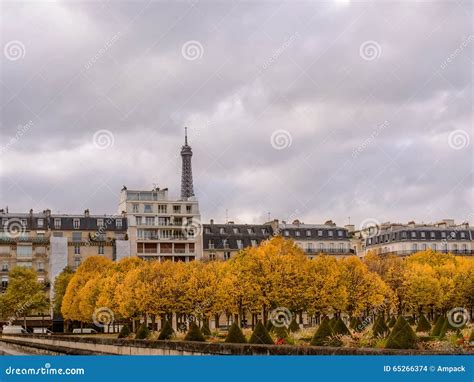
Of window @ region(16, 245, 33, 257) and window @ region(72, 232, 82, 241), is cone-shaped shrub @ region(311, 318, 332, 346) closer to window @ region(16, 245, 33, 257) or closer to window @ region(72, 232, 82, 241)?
window @ region(16, 245, 33, 257)

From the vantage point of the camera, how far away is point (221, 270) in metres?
66.5

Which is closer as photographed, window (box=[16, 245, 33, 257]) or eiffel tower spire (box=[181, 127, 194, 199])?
window (box=[16, 245, 33, 257])

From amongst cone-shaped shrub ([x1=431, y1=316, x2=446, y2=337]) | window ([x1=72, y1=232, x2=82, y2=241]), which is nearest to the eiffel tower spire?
window ([x1=72, y1=232, x2=82, y2=241])

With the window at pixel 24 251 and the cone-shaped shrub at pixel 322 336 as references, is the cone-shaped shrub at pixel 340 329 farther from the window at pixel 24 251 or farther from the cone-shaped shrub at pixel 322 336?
the window at pixel 24 251

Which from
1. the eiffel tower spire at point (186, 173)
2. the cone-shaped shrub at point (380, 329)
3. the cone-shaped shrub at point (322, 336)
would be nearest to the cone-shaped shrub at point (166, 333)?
the cone-shaped shrub at point (322, 336)

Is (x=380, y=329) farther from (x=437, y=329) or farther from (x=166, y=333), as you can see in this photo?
(x=166, y=333)

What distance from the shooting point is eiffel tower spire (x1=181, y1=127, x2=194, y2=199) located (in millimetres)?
151225

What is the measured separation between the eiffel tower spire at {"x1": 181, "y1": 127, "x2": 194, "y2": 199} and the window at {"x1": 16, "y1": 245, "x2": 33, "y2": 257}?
175ft

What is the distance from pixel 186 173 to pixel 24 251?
5910cm

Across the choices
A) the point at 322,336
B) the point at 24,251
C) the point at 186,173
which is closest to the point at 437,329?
the point at 322,336

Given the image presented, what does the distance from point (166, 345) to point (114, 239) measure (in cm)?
6600

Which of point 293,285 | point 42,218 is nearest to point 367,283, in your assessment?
point 293,285

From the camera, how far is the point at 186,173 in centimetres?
15425

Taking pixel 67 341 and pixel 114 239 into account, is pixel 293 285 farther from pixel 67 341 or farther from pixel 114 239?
pixel 114 239
